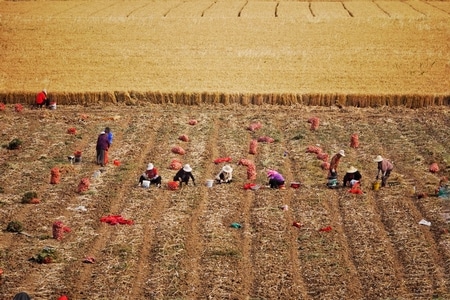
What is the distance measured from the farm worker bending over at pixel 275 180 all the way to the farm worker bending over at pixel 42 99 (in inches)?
550

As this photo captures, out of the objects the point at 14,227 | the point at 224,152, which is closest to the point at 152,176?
the point at 224,152

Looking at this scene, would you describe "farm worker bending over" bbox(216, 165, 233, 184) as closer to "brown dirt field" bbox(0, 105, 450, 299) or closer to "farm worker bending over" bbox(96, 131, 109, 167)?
"brown dirt field" bbox(0, 105, 450, 299)

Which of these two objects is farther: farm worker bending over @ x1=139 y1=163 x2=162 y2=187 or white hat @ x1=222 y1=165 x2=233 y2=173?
white hat @ x1=222 y1=165 x2=233 y2=173

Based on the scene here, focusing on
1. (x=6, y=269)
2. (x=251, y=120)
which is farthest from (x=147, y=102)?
(x=6, y=269)

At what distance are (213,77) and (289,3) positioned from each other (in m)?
26.2

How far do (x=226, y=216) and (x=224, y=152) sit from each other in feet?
21.2

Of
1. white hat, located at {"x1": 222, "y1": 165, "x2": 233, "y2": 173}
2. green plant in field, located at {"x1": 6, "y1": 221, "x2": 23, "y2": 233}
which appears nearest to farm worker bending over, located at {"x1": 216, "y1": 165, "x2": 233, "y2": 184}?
white hat, located at {"x1": 222, "y1": 165, "x2": 233, "y2": 173}

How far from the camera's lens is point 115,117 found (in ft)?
110

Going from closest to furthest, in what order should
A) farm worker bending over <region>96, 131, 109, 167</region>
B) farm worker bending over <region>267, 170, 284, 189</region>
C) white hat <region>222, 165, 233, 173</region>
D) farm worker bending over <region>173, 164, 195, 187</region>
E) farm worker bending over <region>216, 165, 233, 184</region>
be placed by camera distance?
farm worker bending over <region>173, 164, 195, 187</region>
farm worker bending over <region>267, 170, 284, 189</region>
white hat <region>222, 165, 233, 173</region>
farm worker bending over <region>216, 165, 233, 184</region>
farm worker bending over <region>96, 131, 109, 167</region>

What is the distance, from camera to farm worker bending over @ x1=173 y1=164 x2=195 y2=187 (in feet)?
81.6

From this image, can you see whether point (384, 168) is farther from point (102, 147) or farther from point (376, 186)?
point (102, 147)

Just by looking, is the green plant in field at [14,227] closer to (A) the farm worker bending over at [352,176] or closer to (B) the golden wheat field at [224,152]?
(B) the golden wheat field at [224,152]

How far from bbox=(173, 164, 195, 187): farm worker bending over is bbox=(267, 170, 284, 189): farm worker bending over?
2.33 meters

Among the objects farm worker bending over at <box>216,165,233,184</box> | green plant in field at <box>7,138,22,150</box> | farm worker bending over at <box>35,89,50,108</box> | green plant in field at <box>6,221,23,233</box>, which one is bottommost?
farm worker bending over at <box>35,89,50,108</box>
